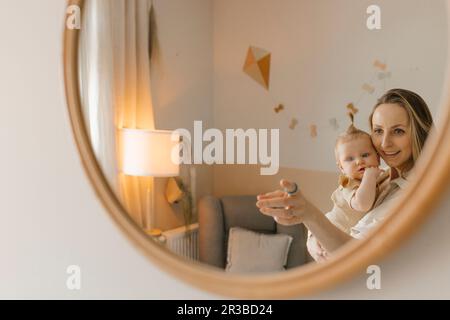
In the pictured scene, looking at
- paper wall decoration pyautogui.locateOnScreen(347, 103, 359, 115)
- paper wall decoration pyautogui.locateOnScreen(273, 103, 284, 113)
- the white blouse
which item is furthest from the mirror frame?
paper wall decoration pyautogui.locateOnScreen(273, 103, 284, 113)

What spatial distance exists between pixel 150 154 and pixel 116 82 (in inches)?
6.5

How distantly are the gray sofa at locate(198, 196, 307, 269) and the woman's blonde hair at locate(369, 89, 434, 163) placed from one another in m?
0.22

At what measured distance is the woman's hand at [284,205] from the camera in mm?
683

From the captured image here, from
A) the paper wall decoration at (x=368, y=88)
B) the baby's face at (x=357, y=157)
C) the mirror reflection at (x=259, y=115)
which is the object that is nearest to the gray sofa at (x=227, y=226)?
the mirror reflection at (x=259, y=115)

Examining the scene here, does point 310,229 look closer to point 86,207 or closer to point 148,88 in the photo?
point 148,88

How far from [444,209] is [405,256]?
9 centimetres

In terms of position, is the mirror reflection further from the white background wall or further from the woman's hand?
the white background wall

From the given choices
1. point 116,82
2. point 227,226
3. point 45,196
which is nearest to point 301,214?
point 227,226

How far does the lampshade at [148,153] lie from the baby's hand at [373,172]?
331 mm

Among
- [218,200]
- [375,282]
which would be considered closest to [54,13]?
[218,200]

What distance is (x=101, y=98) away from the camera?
0.86 m

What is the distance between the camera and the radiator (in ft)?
2.52

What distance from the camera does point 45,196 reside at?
0.97 m

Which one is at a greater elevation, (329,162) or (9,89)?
(9,89)
